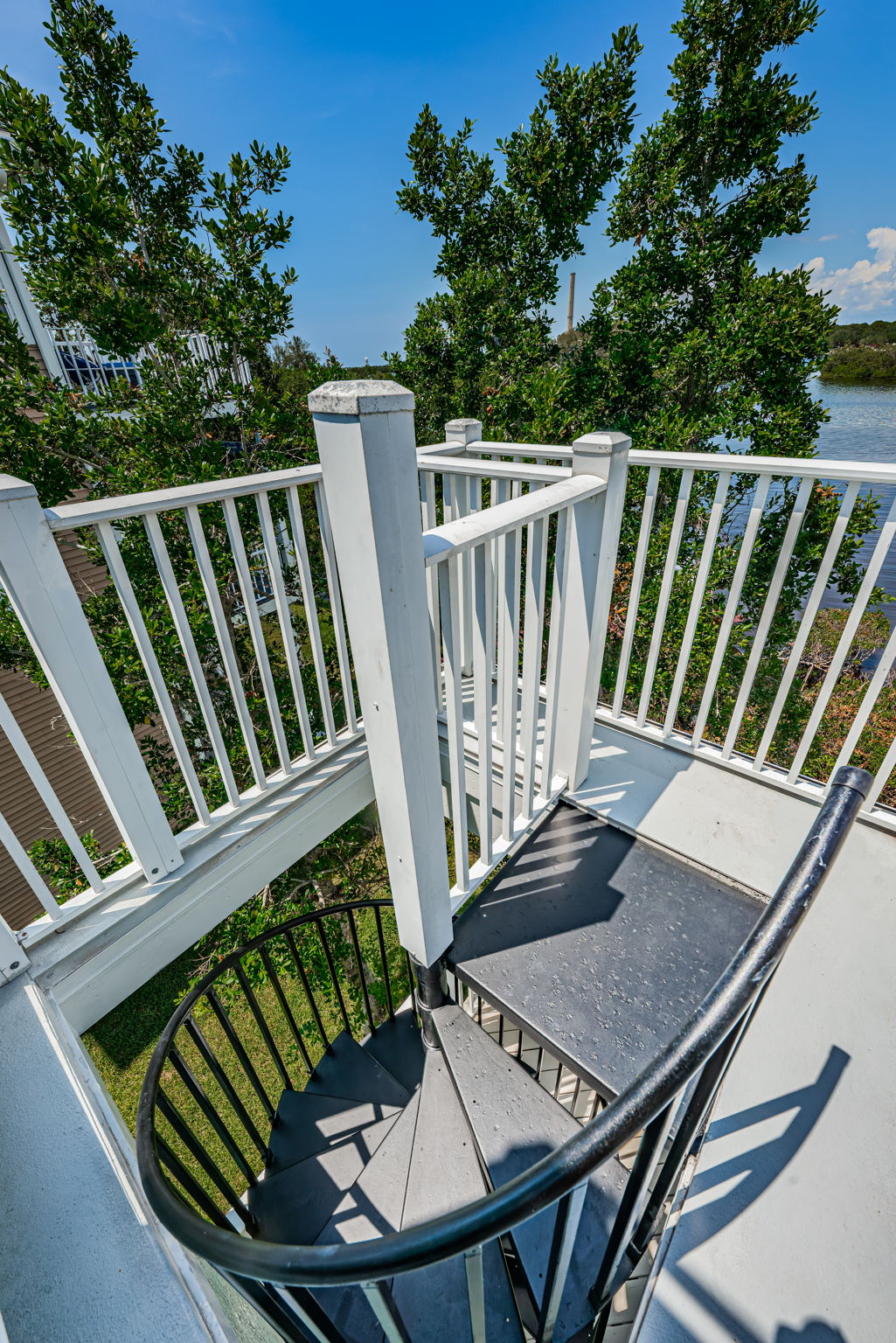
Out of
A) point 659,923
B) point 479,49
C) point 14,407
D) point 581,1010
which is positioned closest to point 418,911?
point 581,1010

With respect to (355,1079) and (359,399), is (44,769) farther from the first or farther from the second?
(359,399)

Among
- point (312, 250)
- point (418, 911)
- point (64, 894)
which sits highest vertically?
point (312, 250)

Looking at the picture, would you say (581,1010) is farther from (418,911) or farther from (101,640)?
(101,640)

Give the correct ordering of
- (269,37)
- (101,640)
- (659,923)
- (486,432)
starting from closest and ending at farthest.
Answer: (659,923), (101,640), (269,37), (486,432)

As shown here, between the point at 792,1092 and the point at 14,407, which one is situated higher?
the point at 14,407

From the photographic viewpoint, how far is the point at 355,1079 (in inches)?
92.8

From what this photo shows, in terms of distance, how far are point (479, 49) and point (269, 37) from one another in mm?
3075

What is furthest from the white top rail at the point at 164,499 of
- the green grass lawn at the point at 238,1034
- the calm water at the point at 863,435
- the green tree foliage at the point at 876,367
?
the green tree foliage at the point at 876,367

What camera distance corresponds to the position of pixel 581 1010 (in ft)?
5.41

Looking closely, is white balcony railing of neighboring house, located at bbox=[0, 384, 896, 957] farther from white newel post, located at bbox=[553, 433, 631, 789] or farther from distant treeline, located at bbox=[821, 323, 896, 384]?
distant treeline, located at bbox=[821, 323, 896, 384]

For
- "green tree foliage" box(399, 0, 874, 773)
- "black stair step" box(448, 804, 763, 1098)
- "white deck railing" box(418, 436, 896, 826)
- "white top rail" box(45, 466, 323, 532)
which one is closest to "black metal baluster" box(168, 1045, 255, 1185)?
"black stair step" box(448, 804, 763, 1098)

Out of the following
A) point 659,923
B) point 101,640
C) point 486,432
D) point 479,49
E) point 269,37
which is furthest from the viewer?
point 479,49

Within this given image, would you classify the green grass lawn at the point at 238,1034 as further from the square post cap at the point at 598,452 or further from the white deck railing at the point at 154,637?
the square post cap at the point at 598,452

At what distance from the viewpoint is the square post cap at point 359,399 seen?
1.02 metres
